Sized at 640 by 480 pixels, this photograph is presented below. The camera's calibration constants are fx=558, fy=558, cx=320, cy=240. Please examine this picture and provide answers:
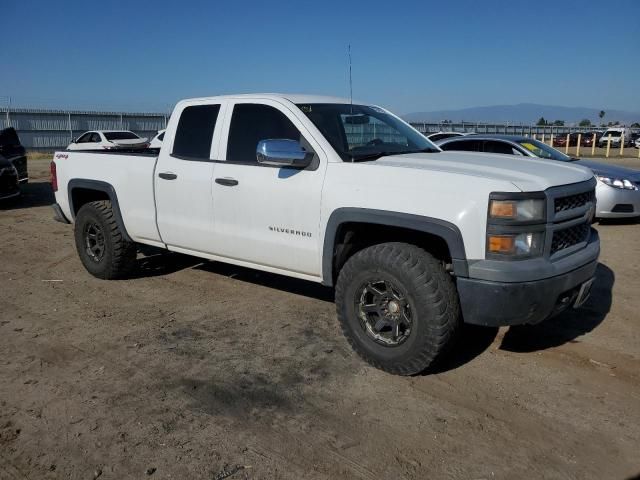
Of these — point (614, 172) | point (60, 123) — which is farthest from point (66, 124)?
point (614, 172)

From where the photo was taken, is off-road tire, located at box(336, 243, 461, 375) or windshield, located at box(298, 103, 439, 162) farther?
windshield, located at box(298, 103, 439, 162)

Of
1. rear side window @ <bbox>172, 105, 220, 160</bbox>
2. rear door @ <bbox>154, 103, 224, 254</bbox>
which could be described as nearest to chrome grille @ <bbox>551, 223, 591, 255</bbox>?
rear door @ <bbox>154, 103, 224, 254</bbox>

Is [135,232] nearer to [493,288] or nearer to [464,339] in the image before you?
[464,339]

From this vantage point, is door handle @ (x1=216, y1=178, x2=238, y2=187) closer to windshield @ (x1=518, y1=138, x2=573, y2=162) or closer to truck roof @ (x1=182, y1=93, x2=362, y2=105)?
truck roof @ (x1=182, y1=93, x2=362, y2=105)

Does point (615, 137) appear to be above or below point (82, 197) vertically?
below

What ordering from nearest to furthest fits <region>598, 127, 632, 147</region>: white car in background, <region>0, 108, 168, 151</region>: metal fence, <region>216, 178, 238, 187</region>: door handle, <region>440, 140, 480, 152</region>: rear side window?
<region>216, 178, 238, 187</region>: door handle < <region>440, 140, 480, 152</region>: rear side window < <region>0, 108, 168, 151</region>: metal fence < <region>598, 127, 632, 147</region>: white car in background

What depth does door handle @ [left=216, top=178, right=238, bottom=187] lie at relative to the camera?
4648 mm

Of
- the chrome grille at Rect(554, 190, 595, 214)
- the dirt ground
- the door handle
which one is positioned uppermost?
the door handle

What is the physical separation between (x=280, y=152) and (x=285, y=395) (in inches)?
66.9

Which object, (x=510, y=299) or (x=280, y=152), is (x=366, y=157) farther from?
(x=510, y=299)

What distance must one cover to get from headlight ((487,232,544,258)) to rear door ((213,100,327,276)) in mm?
1314

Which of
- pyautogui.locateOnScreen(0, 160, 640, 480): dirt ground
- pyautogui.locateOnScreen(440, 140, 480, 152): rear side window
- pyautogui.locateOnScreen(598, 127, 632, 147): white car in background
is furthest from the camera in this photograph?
pyautogui.locateOnScreen(598, 127, 632, 147): white car in background

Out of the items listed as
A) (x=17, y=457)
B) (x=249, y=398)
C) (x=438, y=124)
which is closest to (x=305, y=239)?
(x=249, y=398)

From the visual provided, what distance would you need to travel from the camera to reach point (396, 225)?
366 centimetres
